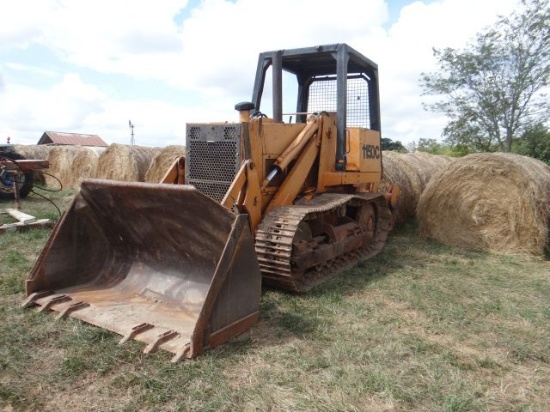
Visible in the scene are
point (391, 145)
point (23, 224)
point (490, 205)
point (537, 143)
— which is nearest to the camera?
point (490, 205)

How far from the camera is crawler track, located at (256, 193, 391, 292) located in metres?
4.39

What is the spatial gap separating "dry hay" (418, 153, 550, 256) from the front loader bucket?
4.71 meters

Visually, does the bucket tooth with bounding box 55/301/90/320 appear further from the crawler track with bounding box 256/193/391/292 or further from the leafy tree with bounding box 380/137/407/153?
the leafy tree with bounding box 380/137/407/153

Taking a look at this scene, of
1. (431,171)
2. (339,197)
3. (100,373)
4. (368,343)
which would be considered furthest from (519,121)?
(100,373)

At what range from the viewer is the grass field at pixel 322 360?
2.65 metres

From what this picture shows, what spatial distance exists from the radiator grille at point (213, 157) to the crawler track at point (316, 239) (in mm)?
586

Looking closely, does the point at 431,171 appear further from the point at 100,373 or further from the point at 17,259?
the point at 100,373

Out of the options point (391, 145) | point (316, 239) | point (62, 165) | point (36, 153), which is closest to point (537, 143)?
point (391, 145)

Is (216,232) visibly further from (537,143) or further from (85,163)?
(537,143)

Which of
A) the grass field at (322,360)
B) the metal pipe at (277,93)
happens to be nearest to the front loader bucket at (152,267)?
the grass field at (322,360)

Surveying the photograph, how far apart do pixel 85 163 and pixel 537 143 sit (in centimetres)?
1723

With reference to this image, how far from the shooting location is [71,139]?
1378 inches

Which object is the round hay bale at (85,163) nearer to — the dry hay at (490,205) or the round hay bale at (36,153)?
the round hay bale at (36,153)

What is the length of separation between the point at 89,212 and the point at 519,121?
780 inches
